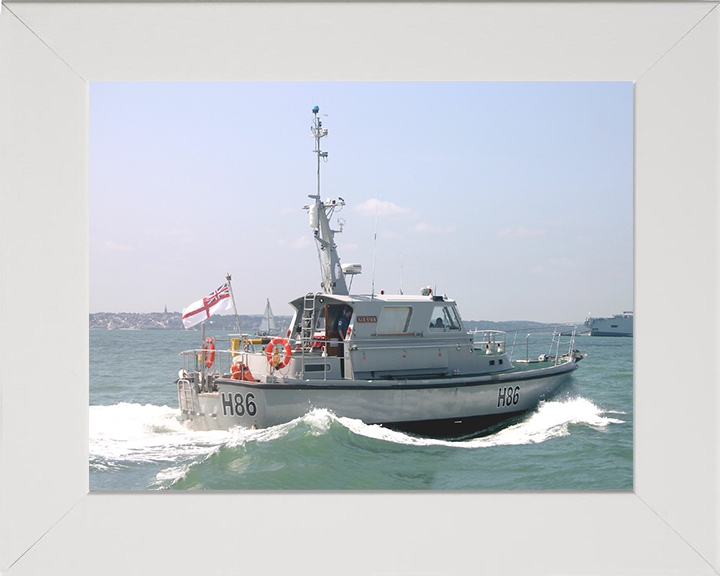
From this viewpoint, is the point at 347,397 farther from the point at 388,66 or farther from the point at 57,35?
the point at 57,35

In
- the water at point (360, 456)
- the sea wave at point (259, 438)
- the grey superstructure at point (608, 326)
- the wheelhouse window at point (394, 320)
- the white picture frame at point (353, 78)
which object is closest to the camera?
the white picture frame at point (353, 78)

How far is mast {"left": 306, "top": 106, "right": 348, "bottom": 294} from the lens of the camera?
25.5 ft

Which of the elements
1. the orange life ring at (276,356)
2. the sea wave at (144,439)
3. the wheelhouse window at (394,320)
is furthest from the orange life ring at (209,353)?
the wheelhouse window at (394,320)

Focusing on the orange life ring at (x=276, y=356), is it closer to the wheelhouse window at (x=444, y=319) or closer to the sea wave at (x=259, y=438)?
A: the sea wave at (x=259, y=438)

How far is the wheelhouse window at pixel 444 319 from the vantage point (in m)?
7.61

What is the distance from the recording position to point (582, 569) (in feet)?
9.06

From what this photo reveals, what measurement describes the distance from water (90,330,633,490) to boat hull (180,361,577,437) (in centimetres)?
13

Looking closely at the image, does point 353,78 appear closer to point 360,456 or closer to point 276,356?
point 360,456

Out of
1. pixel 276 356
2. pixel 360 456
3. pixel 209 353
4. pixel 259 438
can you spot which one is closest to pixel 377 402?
pixel 360 456

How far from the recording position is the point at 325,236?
7867 millimetres

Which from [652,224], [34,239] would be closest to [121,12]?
[34,239]

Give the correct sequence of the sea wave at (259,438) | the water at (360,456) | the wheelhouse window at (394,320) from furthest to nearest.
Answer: the wheelhouse window at (394,320)
the sea wave at (259,438)
the water at (360,456)

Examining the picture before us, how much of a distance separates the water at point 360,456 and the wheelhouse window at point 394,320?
3.89 ft

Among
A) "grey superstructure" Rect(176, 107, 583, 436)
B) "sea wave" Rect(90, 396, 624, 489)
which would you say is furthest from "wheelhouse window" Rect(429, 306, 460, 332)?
"sea wave" Rect(90, 396, 624, 489)
